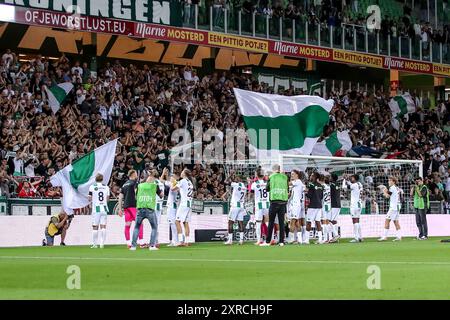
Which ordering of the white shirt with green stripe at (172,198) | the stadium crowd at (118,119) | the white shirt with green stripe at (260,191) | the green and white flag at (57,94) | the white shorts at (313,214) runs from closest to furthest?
the white shirt with green stripe at (172,198) < the white shirt with green stripe at (260,191) < the white shorts at (313,214) < the stadium crowd at (118,119) < the green and white flag at (57,94)

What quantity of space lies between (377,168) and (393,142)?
1093cm

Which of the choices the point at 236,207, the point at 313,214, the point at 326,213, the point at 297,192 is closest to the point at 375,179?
the point at 326,213

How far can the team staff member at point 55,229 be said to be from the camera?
31.2m

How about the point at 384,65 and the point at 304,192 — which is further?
the point at 384,65

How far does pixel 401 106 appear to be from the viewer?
55.1 metres

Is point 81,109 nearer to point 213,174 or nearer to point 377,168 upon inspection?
point 213,174

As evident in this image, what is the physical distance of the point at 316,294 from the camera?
13.3 m

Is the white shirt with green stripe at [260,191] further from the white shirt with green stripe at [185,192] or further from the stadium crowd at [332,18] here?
the stadium crowd at [332,18]

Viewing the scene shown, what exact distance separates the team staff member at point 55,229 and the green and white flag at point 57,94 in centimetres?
698

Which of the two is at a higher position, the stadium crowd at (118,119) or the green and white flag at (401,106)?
the green and white flag at (401,106)

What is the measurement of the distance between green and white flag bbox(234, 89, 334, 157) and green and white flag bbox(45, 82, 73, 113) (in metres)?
6.95

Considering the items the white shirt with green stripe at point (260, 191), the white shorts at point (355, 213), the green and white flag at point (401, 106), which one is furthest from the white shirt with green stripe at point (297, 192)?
the green and white flag at point (401, 106)
